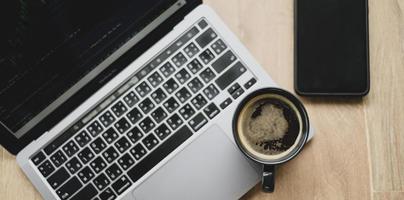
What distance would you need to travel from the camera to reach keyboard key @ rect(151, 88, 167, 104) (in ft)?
2.22

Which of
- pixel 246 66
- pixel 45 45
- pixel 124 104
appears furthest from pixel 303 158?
pixel 45 45

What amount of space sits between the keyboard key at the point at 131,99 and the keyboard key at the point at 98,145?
6 cm

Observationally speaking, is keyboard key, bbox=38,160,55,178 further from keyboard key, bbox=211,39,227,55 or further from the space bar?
keyboard key, bbox=211,39,227,55

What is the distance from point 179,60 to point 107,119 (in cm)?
13

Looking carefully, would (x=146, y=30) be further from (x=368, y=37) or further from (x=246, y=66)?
(x=368, y=37)

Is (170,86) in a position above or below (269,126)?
above

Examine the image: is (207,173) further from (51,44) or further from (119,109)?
(51,44)

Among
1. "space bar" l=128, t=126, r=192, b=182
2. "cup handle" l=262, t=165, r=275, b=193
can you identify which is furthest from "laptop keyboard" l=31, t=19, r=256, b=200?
"cup handle" l=262, t=165, r=275, b=193

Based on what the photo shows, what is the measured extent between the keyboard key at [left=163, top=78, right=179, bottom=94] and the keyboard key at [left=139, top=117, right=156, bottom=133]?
0.05 meters

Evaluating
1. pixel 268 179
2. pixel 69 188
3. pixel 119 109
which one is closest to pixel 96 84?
pixel 119 109

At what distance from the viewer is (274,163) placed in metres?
0.62

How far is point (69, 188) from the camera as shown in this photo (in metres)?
0.68

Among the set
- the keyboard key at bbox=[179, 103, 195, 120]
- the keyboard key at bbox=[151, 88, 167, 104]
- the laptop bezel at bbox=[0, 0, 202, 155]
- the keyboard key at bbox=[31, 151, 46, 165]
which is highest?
the laptop bezel at bbox=[0, 0, 202, 155]

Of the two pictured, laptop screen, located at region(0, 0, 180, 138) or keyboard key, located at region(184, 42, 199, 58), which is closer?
laptop screen, located at region(0, 0, 180, 138)
